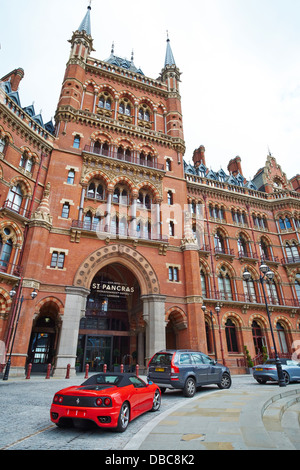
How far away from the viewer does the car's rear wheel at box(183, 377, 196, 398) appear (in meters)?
10.5

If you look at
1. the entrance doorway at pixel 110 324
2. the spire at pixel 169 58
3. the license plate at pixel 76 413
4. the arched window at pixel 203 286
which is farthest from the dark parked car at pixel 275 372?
the spire at pixel 169 58

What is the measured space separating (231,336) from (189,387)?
1849 cm

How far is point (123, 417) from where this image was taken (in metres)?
5.87

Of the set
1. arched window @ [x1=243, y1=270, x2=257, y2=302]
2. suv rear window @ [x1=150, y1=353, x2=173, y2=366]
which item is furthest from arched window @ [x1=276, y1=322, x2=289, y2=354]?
suv rear window @ [x1=150, y1=353, x2=173, y2=366]

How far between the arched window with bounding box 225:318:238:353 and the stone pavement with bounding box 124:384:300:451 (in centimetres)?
1920

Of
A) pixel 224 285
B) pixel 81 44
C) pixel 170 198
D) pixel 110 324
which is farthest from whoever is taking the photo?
pixel 81 44

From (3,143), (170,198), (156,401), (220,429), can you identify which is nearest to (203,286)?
(170,198)

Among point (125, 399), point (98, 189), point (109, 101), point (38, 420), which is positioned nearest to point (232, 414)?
point (125, 399)

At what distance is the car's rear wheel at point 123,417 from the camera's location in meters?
5.63

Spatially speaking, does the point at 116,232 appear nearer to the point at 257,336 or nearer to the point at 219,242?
the point at 219,242

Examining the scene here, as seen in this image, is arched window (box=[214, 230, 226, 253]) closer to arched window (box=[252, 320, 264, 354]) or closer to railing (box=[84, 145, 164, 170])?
arched window (box=[252, 320, 264, 354])

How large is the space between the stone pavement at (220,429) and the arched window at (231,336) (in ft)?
63.0
